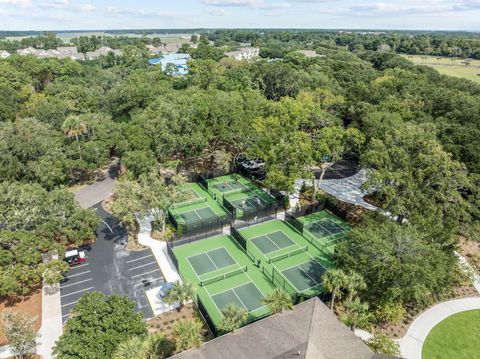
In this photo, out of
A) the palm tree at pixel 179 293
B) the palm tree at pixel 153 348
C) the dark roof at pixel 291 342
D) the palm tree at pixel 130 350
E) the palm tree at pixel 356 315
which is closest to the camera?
the dark roof at pixel 291 342

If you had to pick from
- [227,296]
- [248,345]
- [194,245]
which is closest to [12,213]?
[194,245]

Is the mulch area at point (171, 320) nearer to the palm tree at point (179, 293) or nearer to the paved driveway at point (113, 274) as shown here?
the paved driveway at point (113, 274)

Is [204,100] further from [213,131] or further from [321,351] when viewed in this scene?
[321,351]

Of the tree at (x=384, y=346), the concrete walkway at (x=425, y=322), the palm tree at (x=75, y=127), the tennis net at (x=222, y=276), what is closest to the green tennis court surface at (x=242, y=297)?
the tennis net at (x=222, y=276)

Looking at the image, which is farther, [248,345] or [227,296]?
[227,296]

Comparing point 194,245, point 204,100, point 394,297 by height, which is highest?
point 204,100

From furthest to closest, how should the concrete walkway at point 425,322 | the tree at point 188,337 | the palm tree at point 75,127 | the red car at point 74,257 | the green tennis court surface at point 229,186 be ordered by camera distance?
the palm tree at point 75,127 < the green tennis court surface at point 229,186 < the red car at point 74,257 < the concrete walkway at point 425,322 < the tree at point 188,337

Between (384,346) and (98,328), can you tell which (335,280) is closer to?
(384,346)
